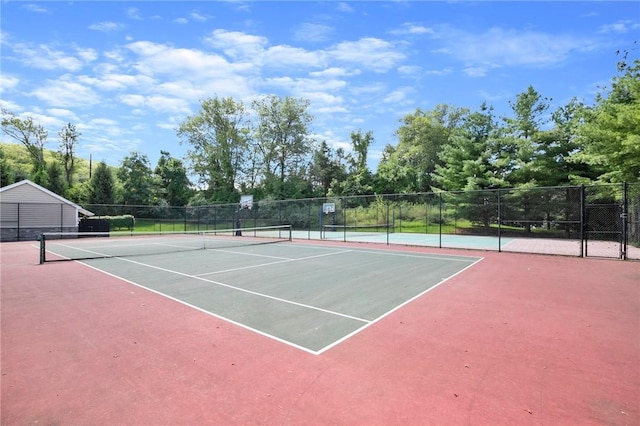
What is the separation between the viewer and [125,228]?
3212 centimetres

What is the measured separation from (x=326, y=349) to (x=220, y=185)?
4614 centimetres

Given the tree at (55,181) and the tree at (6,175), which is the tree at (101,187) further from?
the tree at (6,175)

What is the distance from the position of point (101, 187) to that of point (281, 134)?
23032 mm

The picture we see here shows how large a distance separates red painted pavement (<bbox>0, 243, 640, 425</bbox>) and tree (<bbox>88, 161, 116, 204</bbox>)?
1502 inches

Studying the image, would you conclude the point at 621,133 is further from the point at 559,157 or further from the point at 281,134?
the point at 281,134

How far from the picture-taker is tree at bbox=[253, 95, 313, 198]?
47.2 meters

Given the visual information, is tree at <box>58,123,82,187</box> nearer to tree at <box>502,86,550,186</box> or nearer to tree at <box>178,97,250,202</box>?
tree at <box>178,97,250,202</box>

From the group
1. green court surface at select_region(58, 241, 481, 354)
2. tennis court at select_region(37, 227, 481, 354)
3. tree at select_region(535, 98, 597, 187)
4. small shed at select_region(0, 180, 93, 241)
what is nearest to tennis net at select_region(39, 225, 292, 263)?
small shed at select_region(0, 180, 93, 241)

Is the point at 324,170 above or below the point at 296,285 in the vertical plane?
above

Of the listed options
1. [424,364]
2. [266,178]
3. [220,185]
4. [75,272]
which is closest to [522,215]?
[424,364]

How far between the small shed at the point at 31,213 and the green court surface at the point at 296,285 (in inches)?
658

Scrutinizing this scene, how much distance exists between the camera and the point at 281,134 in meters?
47.5

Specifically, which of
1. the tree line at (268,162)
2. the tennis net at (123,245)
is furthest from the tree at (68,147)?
the tennis net at (123,245)

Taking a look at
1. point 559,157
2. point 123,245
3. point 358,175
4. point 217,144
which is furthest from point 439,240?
point 217,144
